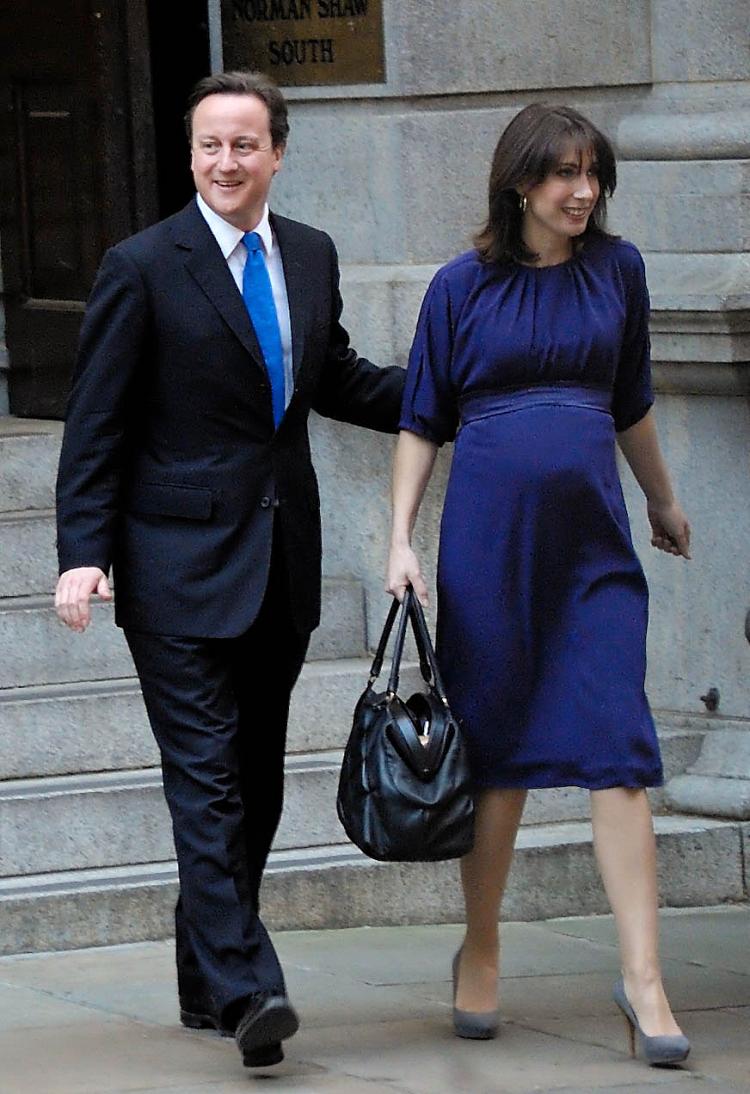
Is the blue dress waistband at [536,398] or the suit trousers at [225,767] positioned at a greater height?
the blue dress waistband at [536,398]

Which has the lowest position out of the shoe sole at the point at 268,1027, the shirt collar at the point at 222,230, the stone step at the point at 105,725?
the shoe sole at the point at 268,1027

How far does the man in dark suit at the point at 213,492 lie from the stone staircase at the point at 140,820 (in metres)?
1.06

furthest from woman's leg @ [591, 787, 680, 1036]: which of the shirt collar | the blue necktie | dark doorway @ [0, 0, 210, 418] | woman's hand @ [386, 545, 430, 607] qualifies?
dark doorway @ [0, 0, 210, 418]

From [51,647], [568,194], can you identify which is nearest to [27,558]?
[51,647]

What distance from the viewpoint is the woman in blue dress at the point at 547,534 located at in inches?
203

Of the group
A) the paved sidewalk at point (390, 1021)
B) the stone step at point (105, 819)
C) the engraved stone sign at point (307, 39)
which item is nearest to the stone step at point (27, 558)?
the stone step at point (105, 819)

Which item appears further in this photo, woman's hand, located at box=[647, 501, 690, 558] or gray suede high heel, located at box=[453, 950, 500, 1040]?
woman's hand, located at box=[647, 501, 690, 558]

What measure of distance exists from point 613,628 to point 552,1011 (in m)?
0.94

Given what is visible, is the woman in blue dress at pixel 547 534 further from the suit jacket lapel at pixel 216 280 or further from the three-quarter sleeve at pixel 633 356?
the suit jacket lapel at pixel 216 280

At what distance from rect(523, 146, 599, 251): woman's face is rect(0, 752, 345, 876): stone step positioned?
6.46 feet

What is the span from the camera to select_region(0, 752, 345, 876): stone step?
20.6 feet

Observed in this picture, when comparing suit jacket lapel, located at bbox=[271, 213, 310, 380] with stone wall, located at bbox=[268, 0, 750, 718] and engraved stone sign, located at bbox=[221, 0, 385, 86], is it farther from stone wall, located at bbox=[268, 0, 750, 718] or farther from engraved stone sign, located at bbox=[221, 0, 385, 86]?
engraved stone sign, located at bbox=[221, 0, 385, 86]

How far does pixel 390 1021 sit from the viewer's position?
5500mm

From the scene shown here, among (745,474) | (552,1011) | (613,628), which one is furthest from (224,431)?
(745,474)
